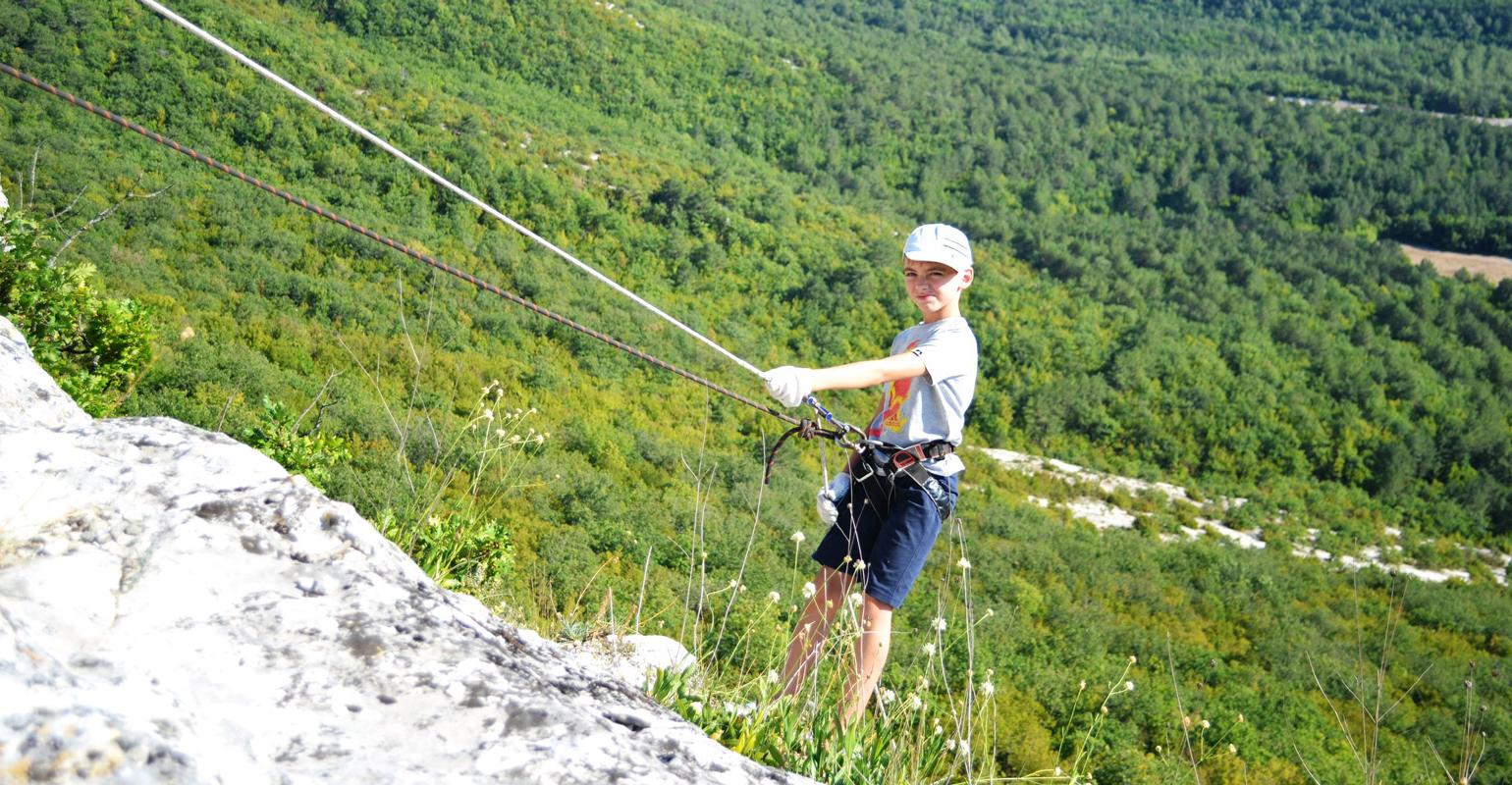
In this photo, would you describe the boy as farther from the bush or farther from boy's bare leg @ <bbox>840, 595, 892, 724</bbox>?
the bush

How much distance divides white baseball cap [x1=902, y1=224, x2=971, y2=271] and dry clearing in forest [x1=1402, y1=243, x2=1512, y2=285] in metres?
65.6

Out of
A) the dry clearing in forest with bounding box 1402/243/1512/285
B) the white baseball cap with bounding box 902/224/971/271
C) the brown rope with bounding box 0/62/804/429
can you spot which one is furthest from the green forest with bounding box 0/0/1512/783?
the dry clearing in forest with bounding box 1402/243/1512/285

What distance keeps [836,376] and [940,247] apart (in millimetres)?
629

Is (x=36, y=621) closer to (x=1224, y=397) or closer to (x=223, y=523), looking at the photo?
(x=223, y=523)

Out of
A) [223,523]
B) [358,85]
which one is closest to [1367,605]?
[223,523]

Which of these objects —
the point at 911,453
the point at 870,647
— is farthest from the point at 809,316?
the point at 870,647

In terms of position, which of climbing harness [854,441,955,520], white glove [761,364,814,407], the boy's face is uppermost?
the boy's face

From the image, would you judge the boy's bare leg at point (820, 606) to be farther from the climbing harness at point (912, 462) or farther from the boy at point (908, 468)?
the climbing harness at point (912, 462)

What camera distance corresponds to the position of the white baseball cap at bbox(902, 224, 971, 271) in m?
3.06

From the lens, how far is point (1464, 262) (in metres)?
59.0

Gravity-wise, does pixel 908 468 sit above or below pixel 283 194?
below

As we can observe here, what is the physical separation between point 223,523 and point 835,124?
60.9m

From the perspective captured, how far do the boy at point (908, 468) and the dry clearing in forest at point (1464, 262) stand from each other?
215 ft

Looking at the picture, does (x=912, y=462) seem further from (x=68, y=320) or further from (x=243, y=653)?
(x=68, y=320)
